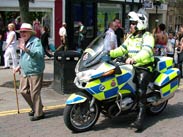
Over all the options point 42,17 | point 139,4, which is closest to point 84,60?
point 42,17

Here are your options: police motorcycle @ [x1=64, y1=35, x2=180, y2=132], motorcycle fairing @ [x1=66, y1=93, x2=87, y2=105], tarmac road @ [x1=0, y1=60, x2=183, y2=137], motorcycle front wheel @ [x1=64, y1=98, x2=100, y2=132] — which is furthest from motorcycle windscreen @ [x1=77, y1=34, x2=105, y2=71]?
tarmac road @ [x1=0, y1=60, x2=183, y2=137]

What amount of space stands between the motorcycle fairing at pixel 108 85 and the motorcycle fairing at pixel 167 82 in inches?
27.8

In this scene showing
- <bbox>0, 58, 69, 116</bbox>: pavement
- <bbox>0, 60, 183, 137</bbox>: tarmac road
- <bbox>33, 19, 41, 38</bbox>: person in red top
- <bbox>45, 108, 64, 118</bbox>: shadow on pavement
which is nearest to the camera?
<bbox>0, 60, 183, 137</bbox>: tarmac road

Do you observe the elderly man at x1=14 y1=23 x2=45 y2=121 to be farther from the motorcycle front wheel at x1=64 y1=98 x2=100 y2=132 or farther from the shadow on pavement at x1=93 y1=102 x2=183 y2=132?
the shadow on pavement at x1=93 y1=102 x2=183 y2=132

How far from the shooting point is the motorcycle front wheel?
573 centimetres

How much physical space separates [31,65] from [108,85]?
57.7 inches

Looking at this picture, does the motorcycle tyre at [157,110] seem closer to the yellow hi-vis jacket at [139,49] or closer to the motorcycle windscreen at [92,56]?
the yellow hi-vis jacket at [139,49]

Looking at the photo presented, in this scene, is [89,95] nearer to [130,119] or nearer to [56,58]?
[130,119]

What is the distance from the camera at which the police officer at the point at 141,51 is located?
6035 millimetres

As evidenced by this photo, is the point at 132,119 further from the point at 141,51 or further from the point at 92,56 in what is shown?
the point at 92,56

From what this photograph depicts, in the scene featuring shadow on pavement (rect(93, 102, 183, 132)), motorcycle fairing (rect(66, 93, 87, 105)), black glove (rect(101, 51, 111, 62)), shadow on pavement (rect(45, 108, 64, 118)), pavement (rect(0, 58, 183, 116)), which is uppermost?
black glove (rect(101, 51, 111, 62))

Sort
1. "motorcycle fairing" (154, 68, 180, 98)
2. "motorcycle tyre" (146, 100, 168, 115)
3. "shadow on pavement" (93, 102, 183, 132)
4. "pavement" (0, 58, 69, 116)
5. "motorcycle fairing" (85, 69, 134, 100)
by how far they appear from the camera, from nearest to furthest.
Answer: "motorcycle fairing" (85, 69, 134, 100) < "shadow on pavement" (93, 102, 183, 132) < "motorcycle fairing" (154, 68, 180, 98) < "motorcycle tyre" (146, 100, 168, 115) < "pavement" (0, 58, 69, 116)

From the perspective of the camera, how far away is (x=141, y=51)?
5996 millimetres

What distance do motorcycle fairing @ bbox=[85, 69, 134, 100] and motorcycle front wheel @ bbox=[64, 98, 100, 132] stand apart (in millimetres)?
252
